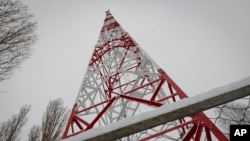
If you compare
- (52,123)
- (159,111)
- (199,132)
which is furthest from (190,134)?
(52,123)

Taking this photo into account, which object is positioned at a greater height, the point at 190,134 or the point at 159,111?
the point at 159,111

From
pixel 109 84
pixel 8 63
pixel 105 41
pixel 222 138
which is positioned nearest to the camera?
pixel 222 138

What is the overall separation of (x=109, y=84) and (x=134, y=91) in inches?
49.6

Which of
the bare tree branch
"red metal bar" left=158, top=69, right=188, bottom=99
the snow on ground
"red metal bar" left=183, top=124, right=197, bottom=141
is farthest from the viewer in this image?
the bare tree branch

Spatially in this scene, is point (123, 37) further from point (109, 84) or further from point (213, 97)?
point (213, 97)

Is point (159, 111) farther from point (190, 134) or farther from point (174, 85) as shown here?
point (174, 85)

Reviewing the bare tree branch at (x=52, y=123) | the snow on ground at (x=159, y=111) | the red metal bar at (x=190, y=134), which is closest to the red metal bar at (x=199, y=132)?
the red metal bar at (x=190, y=134)

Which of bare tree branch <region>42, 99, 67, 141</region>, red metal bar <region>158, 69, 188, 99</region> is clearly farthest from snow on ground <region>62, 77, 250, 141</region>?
bare tree branch <region>42, 99, 67, 141</region>

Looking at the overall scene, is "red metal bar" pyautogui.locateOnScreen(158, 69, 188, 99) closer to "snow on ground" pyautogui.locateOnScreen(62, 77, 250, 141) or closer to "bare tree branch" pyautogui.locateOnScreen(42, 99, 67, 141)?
"snow on ground" pyautogui.locateOnScreen(62, 77, 250, 141)

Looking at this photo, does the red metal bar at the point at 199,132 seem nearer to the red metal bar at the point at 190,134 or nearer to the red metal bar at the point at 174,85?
A: the red metal bar at the point at 190,134

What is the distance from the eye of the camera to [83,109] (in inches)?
120

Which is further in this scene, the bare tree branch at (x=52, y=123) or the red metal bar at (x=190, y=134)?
the bare tree branch at (x=52, y=123)

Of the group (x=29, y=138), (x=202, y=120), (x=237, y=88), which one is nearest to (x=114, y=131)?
(x=237, y=88)

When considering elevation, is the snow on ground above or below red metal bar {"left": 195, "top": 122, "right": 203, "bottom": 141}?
above
